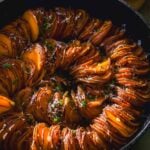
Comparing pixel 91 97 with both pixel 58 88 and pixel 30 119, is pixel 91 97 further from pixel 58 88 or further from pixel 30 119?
pixel 30 119

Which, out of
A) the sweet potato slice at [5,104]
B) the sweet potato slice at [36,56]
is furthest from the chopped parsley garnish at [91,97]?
the sweet potato slice at [5,104]

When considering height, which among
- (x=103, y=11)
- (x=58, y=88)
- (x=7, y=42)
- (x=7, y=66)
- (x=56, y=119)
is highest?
(x=103, y=11)

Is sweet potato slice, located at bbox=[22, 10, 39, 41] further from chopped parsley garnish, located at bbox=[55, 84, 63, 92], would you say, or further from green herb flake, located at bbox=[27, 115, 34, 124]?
green herb flake, located at bbox=[27, 115, 34, 124]

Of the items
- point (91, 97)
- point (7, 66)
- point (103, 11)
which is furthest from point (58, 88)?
point (103, 11)

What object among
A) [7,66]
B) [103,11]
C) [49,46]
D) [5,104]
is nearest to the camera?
[5,104]

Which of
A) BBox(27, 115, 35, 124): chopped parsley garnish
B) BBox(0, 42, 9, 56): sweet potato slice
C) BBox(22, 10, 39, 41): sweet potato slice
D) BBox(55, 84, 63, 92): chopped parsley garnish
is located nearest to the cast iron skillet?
BBox(22, 10, 39, 41): sweet potato slice
